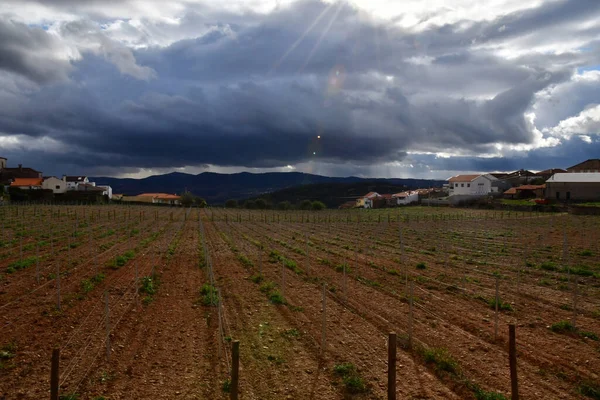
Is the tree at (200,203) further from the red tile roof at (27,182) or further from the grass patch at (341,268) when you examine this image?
the grass patch at (341,268)

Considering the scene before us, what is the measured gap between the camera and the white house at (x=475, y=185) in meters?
86.4

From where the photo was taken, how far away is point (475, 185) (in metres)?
87.5

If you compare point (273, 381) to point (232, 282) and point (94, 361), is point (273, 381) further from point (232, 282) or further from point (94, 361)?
point (232, 282)

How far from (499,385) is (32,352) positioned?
323 inches

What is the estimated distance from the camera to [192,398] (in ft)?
21.2

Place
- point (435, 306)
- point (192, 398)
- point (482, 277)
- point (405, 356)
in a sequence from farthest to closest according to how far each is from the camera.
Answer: point (482, 277), point (435, 306), point (405, 356), point (192, 398)

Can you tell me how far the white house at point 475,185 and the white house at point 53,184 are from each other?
82.8 meters

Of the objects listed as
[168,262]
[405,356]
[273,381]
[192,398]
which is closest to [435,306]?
[405,356]

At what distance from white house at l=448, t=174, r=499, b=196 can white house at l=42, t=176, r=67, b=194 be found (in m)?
82.8

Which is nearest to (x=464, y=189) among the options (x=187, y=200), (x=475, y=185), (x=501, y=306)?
(x=475, y=185)

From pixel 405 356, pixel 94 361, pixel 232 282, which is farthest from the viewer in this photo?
pixel 232 282

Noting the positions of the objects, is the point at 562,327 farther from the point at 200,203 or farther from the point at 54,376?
the point at 200,203

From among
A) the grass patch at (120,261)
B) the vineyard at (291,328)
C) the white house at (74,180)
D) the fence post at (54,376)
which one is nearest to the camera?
the fence post at (54,376)

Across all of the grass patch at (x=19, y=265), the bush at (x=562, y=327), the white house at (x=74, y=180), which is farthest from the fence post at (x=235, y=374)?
the white house at (x=74, y=180)
